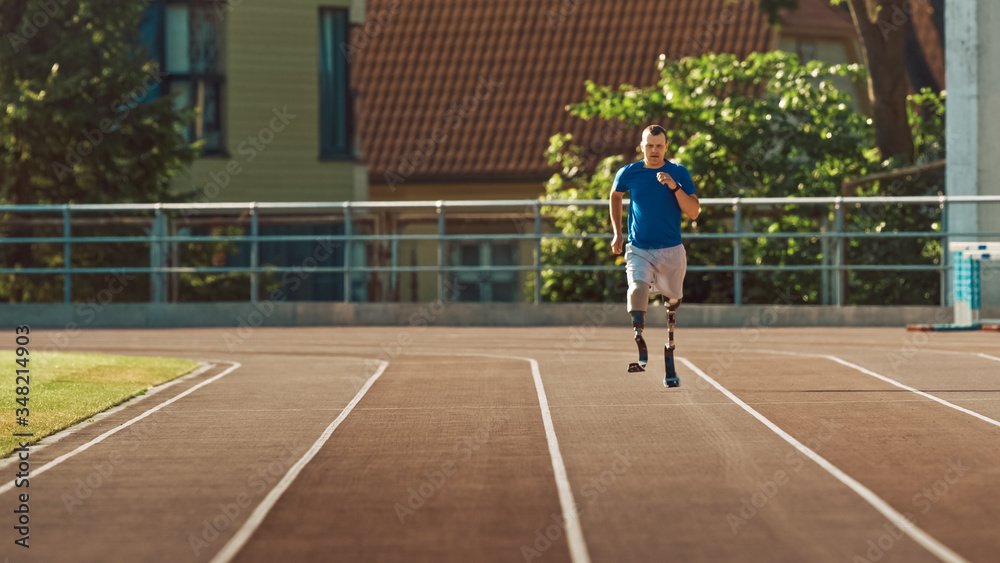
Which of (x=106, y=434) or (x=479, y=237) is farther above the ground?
(x=479, y=237)

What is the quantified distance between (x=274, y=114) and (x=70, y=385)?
18.2 m

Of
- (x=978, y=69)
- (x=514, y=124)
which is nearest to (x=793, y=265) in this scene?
(x=978, y=69)

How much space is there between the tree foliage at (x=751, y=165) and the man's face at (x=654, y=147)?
9768 mm

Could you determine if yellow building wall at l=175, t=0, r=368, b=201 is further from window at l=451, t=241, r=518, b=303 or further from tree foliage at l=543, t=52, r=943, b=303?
tree foliage at l=543, t=52, r=943, b=303

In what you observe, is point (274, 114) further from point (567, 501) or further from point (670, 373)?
point (567, 501)

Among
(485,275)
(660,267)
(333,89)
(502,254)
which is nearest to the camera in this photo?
(660,267)

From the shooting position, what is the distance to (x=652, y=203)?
11656 millimetres

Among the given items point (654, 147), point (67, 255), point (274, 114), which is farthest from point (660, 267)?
point (274, 114)

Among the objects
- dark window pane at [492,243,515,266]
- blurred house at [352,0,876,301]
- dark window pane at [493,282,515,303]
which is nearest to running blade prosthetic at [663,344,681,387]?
dark window pane at [493,282,515,303]

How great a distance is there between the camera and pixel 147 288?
23.8m

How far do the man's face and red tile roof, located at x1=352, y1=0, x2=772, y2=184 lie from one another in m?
19.1

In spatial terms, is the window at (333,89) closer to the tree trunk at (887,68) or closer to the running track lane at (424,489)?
the tree trunk at (887,68)

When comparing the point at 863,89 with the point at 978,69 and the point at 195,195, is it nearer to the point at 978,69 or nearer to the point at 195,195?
the point at 978,69

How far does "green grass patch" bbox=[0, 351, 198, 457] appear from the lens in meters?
10.7
